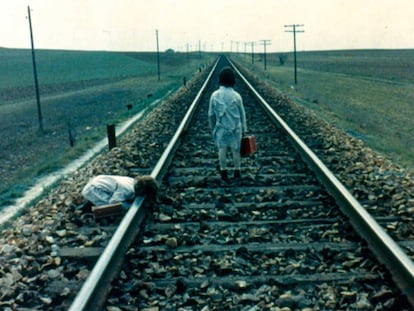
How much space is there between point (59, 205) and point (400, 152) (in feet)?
24.0

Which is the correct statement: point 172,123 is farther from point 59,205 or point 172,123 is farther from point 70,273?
point 70,273

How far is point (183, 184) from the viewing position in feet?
24.0

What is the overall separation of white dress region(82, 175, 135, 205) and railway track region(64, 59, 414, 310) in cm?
43

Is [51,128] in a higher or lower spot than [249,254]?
lower

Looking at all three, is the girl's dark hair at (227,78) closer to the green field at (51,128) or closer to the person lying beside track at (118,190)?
the person lying beside track at (118,190)

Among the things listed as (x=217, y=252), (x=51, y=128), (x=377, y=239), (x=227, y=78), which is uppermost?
(x=227, y=78)

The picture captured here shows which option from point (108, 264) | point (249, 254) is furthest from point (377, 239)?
point (108, 264)

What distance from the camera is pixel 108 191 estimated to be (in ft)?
21.6

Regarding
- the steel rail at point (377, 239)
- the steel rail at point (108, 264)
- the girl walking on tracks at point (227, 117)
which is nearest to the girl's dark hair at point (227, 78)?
the girl walking on tracks at point (227, 117)

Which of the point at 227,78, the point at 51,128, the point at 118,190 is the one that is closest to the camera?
the point at 118,190

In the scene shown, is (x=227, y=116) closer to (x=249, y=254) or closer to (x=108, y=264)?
(x=249, y=254)

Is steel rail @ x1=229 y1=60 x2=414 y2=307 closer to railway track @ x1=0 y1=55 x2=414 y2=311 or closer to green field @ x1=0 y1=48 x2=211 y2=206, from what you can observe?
railway track @ x1=0 y1=55 x2=414 y2=311

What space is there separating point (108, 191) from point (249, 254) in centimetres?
241

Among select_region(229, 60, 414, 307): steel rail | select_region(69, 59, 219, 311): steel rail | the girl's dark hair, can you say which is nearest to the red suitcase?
the girl's dark hair
